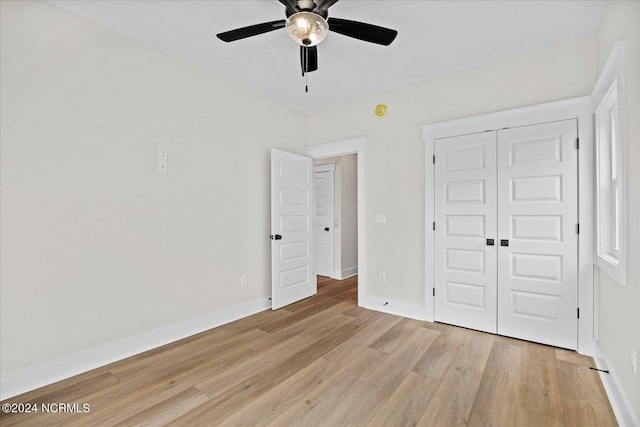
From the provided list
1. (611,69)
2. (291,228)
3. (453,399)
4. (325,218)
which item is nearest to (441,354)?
(453,399)

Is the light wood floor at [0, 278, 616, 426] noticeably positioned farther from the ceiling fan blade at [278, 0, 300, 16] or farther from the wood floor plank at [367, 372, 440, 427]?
the ceiling fan blade at [278, 0, 300, 16]

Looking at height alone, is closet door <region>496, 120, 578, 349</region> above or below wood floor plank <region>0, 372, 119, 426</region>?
above

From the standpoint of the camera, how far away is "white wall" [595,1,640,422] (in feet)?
5.18

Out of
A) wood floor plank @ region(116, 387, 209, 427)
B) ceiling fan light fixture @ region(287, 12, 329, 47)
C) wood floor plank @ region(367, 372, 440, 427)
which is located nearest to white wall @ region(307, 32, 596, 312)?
wood floor plank @ region(367, 372, 440, 427)

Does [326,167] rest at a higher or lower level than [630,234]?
higher

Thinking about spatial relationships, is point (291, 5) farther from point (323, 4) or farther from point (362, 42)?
point (362, 42)

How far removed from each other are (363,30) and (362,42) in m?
0.76

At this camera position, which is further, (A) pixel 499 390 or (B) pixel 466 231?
(B) pixel 466 231

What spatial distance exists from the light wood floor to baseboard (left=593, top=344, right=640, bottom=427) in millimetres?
50

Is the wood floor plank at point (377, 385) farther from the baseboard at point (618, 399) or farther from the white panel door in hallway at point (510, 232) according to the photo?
the baseboard at point (618, 399)

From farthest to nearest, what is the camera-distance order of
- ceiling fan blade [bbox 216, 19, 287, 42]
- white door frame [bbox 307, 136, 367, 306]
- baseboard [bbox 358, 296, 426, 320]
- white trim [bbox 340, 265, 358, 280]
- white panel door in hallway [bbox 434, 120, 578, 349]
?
white trim [bbox 340, 265, 358, 280]
white door frame [bbox 307, 136, 367, 306]
baseboard [bbox 358, 296, 426, 320]
white panel door in hallway [bbox 434, 120, 578, 349]
ceiling fan blade [bbox 216, 19, 287, 42]

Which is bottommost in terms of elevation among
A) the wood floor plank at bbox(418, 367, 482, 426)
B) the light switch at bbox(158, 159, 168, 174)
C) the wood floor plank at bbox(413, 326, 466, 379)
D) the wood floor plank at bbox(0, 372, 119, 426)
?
the wood floor plank at bbox(0, 372, 119, 426)

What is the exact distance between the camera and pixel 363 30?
1.98 meters

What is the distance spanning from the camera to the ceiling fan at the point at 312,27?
1.85 metres
